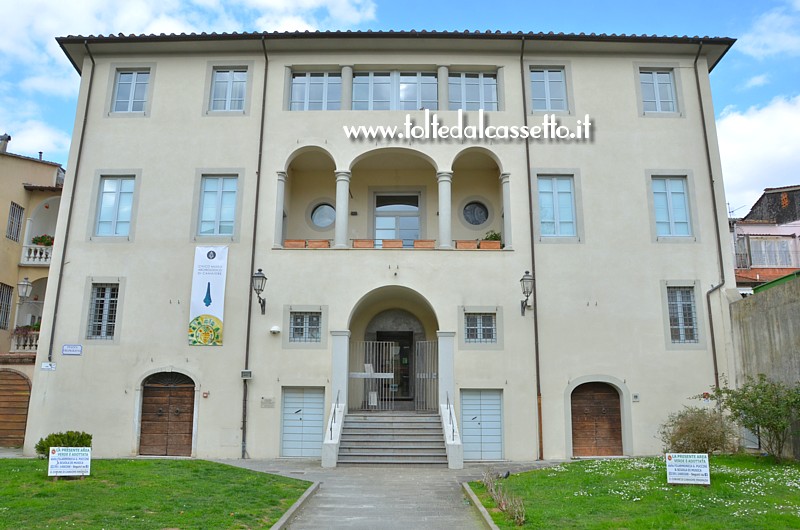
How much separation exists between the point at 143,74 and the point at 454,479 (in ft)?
53.7

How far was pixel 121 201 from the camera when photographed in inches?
779

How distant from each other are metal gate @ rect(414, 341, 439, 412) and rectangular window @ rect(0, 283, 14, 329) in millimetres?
17167

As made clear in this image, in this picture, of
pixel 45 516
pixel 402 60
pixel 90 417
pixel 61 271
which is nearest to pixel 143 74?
pixel 61 271

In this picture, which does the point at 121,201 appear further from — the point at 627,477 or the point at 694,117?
the point at 694,117

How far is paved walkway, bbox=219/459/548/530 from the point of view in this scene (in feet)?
33.6

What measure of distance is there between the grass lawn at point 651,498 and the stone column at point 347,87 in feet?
41.1

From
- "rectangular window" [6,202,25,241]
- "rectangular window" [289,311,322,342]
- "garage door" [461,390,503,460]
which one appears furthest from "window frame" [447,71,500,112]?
"rectangular window" [6,202,25,241]

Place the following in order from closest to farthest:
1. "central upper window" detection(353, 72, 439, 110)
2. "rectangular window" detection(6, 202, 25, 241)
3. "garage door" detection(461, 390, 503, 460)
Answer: "garage door" detection(461, 390, 503, 460), "central upper window" detection(353, 72, 439, 110), "rectangular window" detection(6, 202, 25, 241)

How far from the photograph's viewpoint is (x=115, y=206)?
19.7m

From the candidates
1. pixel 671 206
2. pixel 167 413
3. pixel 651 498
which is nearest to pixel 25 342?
pixel 167 413

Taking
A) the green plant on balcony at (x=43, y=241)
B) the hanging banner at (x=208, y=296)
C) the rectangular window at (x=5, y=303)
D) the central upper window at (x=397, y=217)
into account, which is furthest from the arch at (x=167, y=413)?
the green plant on balcony at (x=43, y=241)

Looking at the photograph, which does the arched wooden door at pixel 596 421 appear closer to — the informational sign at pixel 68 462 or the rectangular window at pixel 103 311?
the informational sign at pixel 68 462

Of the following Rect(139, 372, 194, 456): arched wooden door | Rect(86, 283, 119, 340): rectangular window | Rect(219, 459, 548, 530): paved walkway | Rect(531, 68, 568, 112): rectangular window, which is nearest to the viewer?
Rect(219, 459, 548, 530): paved walkway

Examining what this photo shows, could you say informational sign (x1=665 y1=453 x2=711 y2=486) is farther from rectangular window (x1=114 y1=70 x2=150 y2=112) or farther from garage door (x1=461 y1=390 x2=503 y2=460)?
rectangular window (x1=114 y1=70 x2=150 y2=112)
